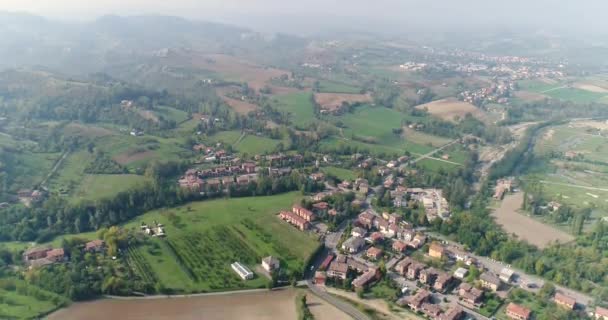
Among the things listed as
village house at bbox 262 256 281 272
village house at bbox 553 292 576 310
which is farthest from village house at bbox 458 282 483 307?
village house at bbox 262 256 281 272

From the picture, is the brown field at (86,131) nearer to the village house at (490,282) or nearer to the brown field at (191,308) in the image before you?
the brown field at (191,308)

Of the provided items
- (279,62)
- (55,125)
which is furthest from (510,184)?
(279,62)

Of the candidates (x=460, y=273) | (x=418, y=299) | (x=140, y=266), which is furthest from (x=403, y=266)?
(x=140, y=266)

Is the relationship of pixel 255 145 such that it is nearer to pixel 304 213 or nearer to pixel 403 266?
pixel 304 213

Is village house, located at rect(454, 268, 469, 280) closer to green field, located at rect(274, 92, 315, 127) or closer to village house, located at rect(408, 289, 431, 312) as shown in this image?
village house, located at rect(408, 289, 431, 312)

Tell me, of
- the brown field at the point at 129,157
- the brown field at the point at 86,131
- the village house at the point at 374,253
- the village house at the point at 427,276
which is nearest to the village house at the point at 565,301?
the village house at the point at 427,276

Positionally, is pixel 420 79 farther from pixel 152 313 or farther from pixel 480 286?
pixel 152 313
